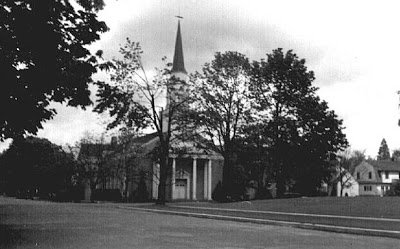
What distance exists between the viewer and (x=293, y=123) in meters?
45.2

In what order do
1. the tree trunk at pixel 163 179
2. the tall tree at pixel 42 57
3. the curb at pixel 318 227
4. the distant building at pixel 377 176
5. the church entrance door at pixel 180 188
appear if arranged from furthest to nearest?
the distant building at pixel 377 176 < the church entrance door at pixel 180 188 < the tree trunk at pixel 163 179 < the curb at pixel 318 227 < the tall tree at pixel 42 57

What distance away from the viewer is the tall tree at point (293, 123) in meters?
45.0

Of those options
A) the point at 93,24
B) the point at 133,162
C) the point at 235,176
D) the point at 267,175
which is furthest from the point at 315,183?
the point at 93,24

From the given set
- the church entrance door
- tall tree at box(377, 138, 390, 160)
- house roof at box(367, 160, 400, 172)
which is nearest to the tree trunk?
the church entrance door

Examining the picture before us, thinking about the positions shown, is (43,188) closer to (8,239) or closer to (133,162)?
(133,162)

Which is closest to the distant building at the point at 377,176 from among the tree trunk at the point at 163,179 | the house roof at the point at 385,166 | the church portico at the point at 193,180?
the house roof at the point at 385,166

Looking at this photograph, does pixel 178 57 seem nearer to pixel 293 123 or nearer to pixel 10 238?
pixel 293 123

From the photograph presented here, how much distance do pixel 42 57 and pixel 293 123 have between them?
3501 centimetres

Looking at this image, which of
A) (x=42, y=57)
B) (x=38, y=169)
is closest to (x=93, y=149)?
(x=38, y=169)

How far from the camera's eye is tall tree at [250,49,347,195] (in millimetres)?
45031

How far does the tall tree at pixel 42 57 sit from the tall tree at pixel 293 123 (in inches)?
1203

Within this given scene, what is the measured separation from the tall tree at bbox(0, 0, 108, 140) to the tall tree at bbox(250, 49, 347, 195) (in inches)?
1203

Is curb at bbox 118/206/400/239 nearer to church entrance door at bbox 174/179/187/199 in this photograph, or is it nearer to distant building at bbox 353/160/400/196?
church entrance door at bbox 174/179/187/199

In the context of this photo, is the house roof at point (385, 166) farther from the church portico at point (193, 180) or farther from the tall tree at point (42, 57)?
the tall tree at point (42, 57)
